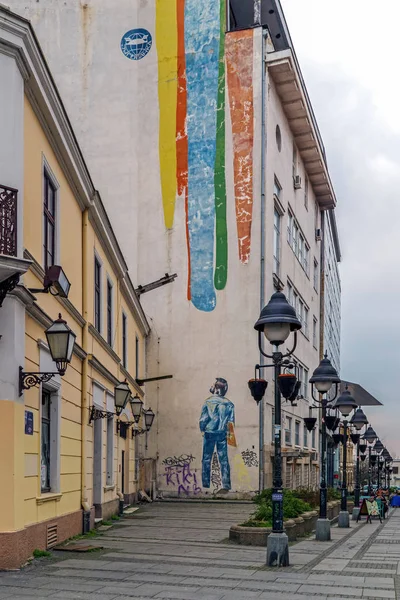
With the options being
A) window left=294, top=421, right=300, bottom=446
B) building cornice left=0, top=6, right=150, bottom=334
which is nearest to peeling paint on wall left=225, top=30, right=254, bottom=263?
window left=294, top=421, right=300, bottom=446

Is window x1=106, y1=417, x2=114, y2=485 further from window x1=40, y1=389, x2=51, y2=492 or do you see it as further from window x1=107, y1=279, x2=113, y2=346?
window x1=40, y1=389, x2=51, y2=492

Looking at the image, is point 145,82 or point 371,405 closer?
point 145,82

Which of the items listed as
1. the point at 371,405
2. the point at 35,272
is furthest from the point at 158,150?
the point at 371,405

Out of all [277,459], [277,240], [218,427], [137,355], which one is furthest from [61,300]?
[277,240]

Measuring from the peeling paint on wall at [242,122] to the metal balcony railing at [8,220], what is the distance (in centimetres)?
2253

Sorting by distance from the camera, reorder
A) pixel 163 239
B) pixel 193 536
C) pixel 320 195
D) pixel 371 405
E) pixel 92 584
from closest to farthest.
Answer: pixel 92 584, pixel 193 536, pixel 163 239, pixel 320 195, pixel 371 405

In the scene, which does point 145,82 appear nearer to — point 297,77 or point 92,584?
point 297,77

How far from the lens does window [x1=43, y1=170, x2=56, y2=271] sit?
14820 millimetres

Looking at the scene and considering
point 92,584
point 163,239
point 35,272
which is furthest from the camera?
point 163,239

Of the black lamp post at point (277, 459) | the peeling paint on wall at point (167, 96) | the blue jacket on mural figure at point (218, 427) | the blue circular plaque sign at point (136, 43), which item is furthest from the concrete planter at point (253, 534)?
the blue circular plaque sign at point (136, 43)

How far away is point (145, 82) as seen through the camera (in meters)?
35.8

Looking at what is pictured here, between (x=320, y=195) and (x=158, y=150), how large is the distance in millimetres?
18856

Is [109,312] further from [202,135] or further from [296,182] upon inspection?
[296,182]

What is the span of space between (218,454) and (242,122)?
13.4m
